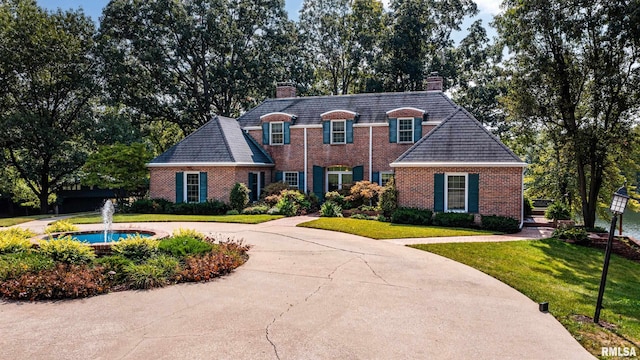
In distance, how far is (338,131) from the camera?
24.4m

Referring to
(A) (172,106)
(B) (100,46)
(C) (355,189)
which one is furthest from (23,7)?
(C) (355,189)

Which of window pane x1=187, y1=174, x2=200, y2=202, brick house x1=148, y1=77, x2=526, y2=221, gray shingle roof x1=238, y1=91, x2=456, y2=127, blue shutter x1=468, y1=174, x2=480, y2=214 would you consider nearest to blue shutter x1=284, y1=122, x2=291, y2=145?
brick house x1=148, y1=77, x2=526, y2=221

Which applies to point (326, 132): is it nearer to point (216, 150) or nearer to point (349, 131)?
point (349, 131)

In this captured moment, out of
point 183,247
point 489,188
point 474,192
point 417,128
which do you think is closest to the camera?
point 183,247

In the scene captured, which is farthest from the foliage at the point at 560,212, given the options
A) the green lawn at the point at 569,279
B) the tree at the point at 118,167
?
the tree at the point at 118,167

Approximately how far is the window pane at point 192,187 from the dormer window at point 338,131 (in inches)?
334

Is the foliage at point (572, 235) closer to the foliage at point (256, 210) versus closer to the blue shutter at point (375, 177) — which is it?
the blue shutter at point (375, 177)

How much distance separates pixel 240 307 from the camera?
276 inches

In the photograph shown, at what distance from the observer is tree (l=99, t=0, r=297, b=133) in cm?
2944

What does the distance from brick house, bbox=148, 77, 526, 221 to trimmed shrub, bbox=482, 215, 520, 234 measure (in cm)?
83

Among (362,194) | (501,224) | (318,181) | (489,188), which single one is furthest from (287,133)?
(501,224)

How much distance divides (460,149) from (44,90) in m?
27.4

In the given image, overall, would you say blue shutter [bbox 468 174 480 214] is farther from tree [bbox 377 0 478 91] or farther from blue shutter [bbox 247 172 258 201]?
tree [bbox 377 0 478 91]

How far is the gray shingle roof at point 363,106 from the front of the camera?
77.6 feet
